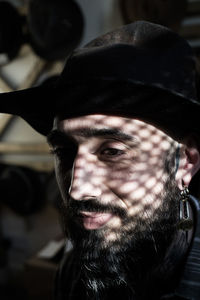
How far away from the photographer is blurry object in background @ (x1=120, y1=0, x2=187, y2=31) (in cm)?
202

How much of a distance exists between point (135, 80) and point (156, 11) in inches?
66.4

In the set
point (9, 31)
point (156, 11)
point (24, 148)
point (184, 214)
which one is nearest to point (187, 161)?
point (184, 214)

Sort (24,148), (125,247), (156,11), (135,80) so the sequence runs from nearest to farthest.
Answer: (135,80) < (125,247) < (156,11) < (24,148)

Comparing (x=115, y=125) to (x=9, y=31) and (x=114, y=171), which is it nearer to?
(x=114, y=171)

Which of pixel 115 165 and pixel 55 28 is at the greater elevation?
pixel 115 165

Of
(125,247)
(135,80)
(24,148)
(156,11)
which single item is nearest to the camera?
(135,80)

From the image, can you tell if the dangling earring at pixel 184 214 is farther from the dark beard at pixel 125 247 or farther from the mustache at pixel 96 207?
the mustache at pixel 96 207

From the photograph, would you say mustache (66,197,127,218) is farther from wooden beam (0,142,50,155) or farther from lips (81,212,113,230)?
wooden beam (0,142,50,155)

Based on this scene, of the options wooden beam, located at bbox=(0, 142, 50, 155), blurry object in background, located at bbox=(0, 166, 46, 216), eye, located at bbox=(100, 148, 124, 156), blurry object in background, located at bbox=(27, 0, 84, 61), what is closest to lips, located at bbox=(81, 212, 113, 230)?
eye, located at bbox=(100, 148, 124, 156)

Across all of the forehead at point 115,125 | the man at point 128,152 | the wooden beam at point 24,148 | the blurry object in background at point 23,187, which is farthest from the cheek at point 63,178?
the blurry object in background at point 23,187

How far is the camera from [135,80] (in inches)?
25.8

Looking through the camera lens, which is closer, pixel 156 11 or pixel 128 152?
pixel 128 152

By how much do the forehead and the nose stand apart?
6 cm

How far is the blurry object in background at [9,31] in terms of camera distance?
2.13m
